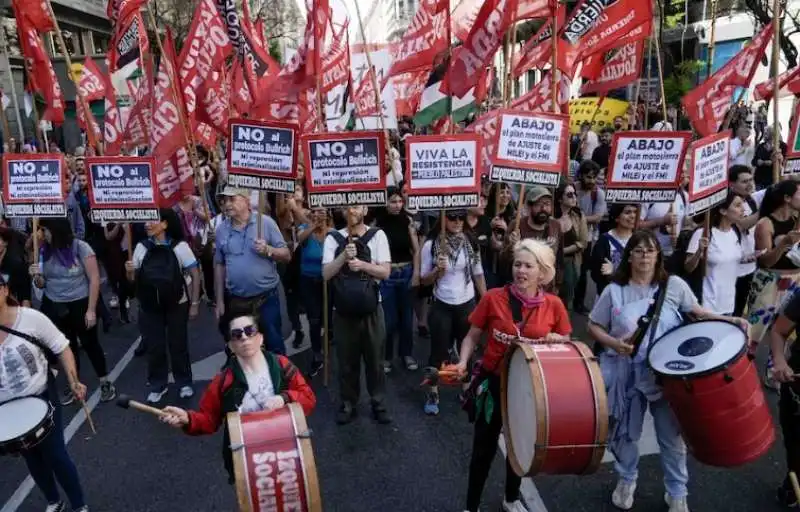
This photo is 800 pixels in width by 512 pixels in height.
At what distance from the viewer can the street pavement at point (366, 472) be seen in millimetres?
4133

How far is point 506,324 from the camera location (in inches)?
142

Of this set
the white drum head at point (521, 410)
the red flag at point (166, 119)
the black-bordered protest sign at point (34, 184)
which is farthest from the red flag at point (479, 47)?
the black-bordered protest sign at point (34, 184)

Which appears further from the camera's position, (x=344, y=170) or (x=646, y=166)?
(x=646, y=166)

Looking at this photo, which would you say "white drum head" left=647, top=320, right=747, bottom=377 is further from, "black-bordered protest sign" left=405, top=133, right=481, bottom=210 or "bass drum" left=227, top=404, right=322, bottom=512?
"black-bordered protest sign" left=405, top=133, right=481, bottom=210

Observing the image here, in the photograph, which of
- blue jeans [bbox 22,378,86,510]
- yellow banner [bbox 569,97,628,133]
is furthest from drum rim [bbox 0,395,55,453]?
yellow banner [bbox 569,97,628,133]

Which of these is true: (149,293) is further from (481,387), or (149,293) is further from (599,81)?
(599,81)

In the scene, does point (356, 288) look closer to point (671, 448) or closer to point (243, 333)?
point (243, 333)

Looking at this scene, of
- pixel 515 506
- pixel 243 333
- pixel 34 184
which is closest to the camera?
pixel 243 333

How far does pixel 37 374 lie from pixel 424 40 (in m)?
5.06

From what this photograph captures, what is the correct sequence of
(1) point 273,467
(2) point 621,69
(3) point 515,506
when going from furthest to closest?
(2) point 621,69
(3) point 515,506
(1) point 273,467

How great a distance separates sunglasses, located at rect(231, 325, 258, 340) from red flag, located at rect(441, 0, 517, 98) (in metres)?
4.09

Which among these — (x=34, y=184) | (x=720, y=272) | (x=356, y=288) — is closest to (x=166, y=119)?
(x=34, y=184)

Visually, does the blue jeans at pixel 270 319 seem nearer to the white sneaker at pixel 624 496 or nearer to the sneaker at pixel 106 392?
the sneaker at pixel 106 392

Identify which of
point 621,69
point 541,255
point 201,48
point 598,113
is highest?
point 201,48
